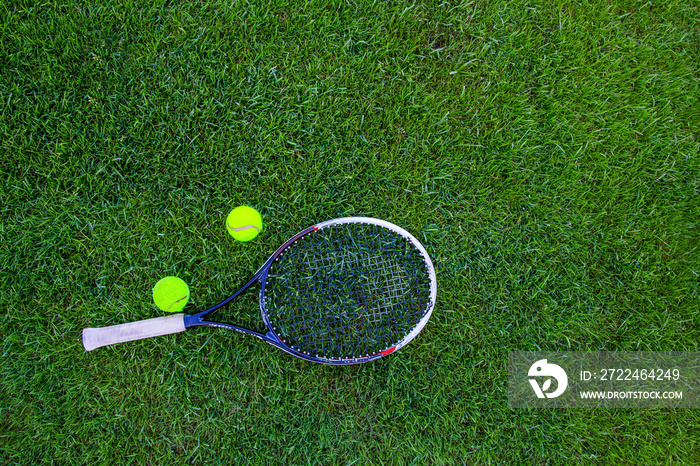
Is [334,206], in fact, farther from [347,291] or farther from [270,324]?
[270,324]

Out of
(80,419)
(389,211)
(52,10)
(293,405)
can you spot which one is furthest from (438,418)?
(52,10)

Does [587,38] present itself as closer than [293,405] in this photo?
No

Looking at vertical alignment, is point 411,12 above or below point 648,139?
above

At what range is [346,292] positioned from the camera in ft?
7.43

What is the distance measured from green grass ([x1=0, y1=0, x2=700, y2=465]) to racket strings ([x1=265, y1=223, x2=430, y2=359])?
0.42ft

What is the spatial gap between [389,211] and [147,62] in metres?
1.75

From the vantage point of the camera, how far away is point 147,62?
2299mm

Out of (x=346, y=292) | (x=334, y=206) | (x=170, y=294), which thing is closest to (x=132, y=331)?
(x=170, y=294)

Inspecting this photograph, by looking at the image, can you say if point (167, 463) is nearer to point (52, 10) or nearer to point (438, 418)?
point (438, 418)

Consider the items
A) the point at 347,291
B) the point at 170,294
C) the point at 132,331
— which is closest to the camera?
the point at 132,331

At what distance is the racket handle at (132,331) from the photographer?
79.0 inches

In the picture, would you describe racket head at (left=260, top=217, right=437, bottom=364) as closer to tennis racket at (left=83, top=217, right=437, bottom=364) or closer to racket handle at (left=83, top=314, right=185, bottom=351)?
tennis racket at (left=83, top=217, right=437, bottom=364)

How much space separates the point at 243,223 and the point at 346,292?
0.74 meters

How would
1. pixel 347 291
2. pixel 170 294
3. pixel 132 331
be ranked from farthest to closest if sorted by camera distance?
pixel 347 291 < pixel 170 294 < pixel 132 331
